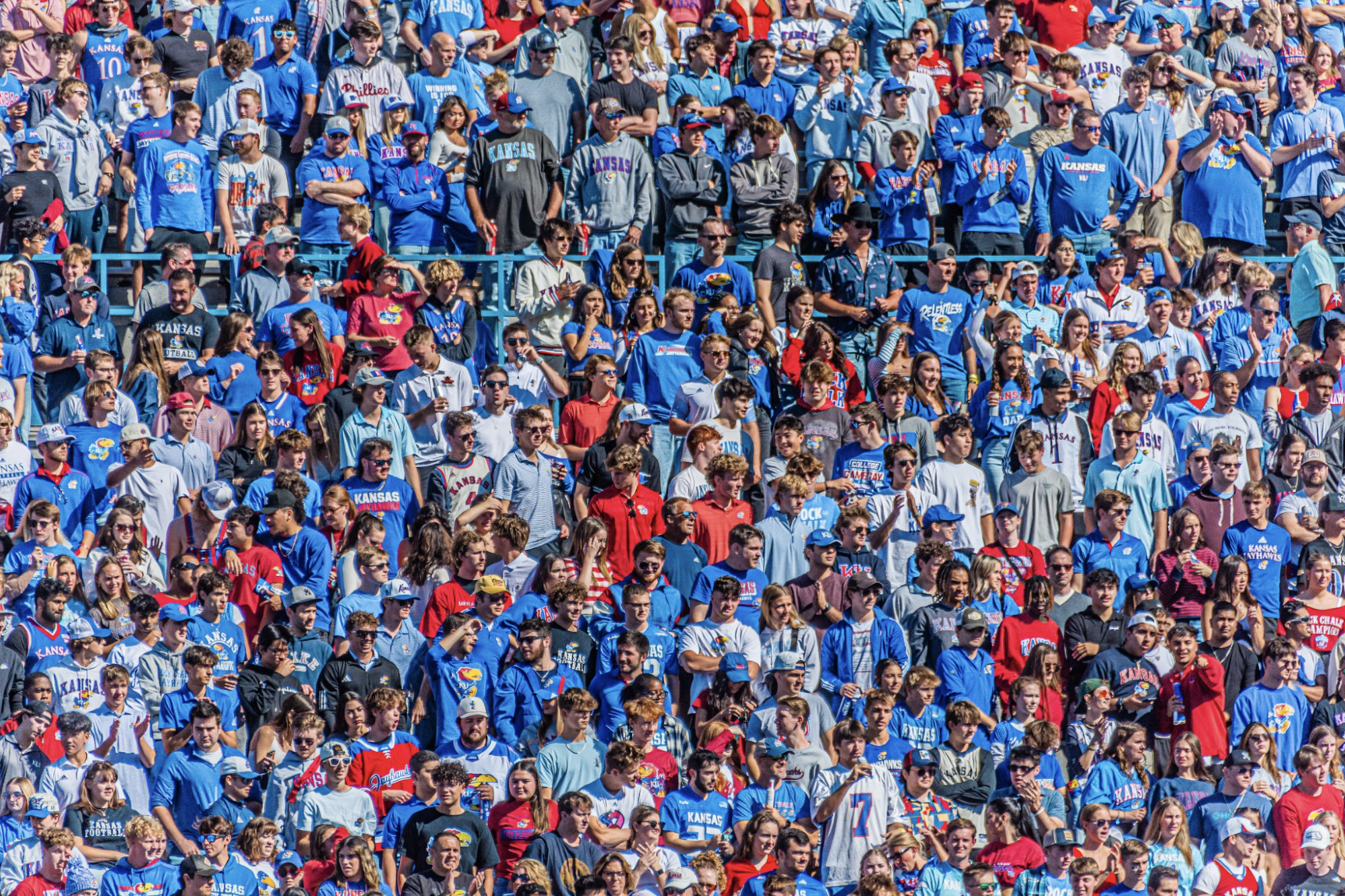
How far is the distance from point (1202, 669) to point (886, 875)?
2.74 metres

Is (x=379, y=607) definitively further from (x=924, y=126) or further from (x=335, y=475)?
(x=924, y=126)

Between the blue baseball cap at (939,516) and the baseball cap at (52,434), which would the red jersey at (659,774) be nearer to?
the blue baseball cap at (939,516)

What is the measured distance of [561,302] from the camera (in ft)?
57.2

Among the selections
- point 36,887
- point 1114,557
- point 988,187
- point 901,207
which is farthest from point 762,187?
point 36,887

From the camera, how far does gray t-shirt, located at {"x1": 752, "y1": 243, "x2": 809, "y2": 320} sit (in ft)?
58.0

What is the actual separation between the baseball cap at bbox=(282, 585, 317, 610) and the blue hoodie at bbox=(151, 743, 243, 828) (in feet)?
3.46

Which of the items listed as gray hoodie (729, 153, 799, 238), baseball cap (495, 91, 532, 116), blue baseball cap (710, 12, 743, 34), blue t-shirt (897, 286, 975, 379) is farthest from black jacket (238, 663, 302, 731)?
blue baseball cap (710, 12, 743, 34)

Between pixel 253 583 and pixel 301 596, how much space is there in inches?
20.4

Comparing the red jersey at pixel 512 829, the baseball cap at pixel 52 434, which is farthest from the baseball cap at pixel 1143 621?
the baseball cap at pixel 52 434

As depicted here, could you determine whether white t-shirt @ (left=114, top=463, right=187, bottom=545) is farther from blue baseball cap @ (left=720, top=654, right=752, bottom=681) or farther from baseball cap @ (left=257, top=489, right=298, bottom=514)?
blue baseball cap @ (left=720, top=654, right=752, bottom=681)

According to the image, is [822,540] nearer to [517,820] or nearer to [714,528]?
[714,528]

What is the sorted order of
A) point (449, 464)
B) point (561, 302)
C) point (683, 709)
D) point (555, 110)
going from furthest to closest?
point (555, 110)
point (561, 302)
point (449, 464)
point (683, 709)

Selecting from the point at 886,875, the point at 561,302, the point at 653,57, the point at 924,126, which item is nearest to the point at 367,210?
the point at 561,302

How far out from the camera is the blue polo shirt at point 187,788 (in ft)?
47.1
